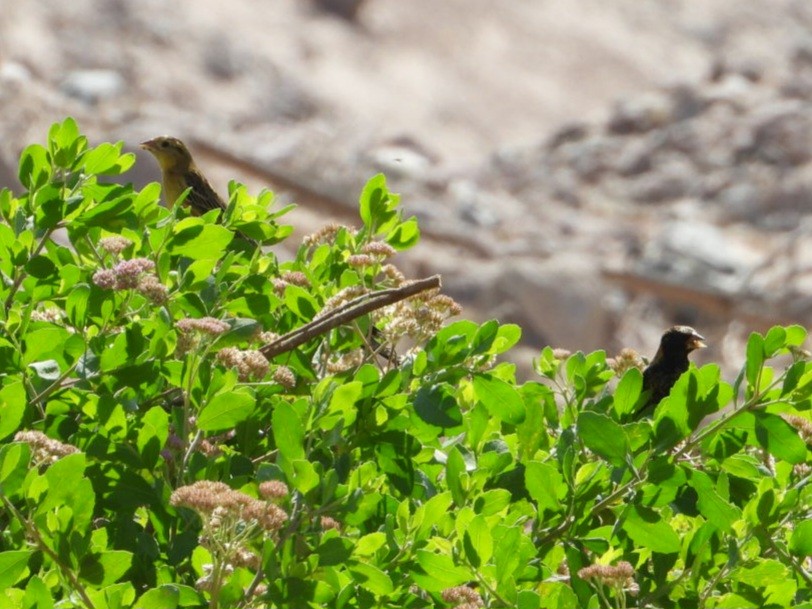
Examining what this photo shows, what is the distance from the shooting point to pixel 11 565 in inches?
65.4

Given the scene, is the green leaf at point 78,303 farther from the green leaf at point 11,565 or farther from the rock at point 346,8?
the rock at point 346,8

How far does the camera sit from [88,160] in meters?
2.42

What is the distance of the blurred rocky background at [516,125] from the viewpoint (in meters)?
11.3

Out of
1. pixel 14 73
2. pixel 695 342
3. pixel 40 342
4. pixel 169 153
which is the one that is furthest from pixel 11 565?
pixel 14 73

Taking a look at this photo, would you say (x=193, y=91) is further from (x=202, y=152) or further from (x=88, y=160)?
(x=88, y=160)

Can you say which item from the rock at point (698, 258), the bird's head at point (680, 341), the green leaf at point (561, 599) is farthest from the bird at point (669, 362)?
the rock at point (698, 258)

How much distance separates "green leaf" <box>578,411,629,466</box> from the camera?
6.31ft

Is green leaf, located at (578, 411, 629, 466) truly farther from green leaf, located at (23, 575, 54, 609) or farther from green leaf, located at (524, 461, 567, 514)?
green leaf, located at (23, 575, 54, 609)

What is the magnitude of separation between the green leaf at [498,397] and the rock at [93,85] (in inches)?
465

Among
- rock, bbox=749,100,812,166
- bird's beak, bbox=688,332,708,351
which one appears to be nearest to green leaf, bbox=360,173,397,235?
bird's beak, bbox=688,332,708,351

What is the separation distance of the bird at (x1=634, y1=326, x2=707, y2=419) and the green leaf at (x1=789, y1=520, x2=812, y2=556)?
2.93 feet

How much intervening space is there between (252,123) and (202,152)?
4760mm

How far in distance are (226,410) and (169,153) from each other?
4603 millimetres

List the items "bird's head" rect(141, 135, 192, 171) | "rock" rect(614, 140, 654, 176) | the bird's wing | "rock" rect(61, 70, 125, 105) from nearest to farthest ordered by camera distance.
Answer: the bird's wing < "bird's head" rect(141, 135, 192, 171) < "rock" rect(61, 70, 125, 105) < "rock" rect(614, 140, 654, 176)
